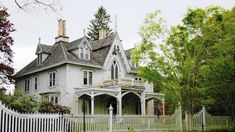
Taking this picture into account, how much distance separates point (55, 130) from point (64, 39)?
21.3 metres

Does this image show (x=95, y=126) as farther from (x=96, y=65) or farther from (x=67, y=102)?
(x=96, y=65)

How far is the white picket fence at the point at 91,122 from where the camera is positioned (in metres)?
13.3

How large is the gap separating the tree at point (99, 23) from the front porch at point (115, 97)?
1217 inches

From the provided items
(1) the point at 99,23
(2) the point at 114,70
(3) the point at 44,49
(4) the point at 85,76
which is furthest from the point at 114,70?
(1) the point at 99,23

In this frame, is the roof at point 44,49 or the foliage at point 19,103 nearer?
the foliage at point 19,103

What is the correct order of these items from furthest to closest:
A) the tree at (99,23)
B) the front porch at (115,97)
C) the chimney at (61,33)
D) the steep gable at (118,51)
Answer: the tree at (99,23) → the chimney at (61,33) → the steep gable at (118,51) → the front porch at (115,97)

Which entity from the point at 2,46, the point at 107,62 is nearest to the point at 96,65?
the point at 107,62

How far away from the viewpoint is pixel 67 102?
31156 millimetres

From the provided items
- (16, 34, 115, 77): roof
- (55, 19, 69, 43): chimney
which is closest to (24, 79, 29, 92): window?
(16, 34, 115, 77): roof

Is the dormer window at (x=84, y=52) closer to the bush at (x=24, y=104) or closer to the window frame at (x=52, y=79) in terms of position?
the window frame at (x=52, y=79)

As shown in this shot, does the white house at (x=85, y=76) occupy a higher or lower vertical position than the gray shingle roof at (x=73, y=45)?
lower

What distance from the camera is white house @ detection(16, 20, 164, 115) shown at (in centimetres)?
3150

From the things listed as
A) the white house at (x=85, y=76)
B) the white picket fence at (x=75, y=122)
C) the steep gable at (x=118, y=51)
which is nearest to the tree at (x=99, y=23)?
the white house at (x=85, y=76)

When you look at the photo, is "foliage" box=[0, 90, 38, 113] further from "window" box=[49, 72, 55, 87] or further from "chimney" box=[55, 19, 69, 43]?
"chimney" box=[55, 19, 69, 43]
